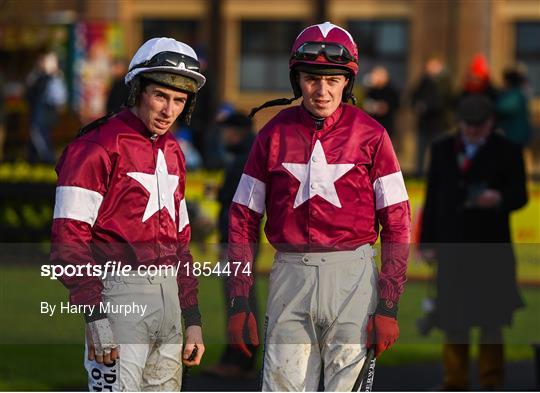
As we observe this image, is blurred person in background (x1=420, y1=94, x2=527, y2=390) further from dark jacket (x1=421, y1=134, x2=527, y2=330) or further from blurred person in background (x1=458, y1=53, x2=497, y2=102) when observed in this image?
blurred person in background (x1=458, y1=53, x2=497, y2=102)

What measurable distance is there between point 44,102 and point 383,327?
59.4ft

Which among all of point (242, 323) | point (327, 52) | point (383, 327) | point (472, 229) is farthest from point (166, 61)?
point (472, 229)

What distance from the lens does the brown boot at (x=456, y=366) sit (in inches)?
404

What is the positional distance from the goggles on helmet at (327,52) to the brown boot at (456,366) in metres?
4.37

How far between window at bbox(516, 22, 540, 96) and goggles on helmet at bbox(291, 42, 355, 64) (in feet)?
89.6

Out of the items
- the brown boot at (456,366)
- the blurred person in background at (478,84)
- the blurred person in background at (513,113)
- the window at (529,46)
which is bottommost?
the brown boot at (456,366)

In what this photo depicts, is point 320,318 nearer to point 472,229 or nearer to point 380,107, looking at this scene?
point 472,229

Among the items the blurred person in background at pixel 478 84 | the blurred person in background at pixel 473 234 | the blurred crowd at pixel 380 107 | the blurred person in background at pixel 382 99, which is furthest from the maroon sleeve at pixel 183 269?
the blurred person in background at pixel 382 99

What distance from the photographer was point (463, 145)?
33.6 ft

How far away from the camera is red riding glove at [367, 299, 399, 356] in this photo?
20.4ft

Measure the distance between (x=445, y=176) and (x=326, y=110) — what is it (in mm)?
4125

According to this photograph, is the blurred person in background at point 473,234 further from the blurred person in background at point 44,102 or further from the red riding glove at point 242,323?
the blurred person in background at point 44,102

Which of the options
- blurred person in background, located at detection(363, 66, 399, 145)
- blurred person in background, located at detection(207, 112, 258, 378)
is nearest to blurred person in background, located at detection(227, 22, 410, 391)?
blurred person in background, located at detection(207, 112, 258, 378)

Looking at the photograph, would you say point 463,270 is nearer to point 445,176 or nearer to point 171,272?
point 445,176
